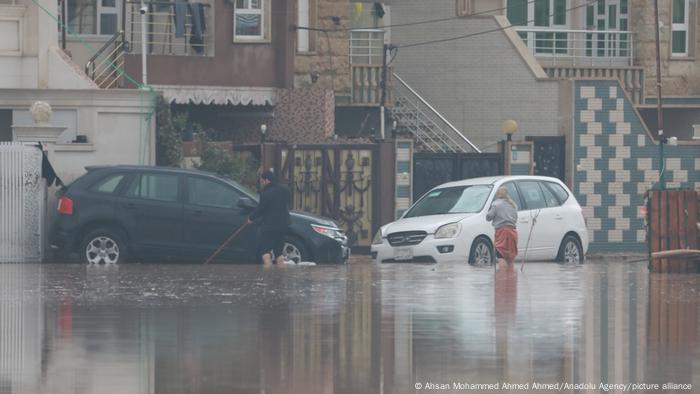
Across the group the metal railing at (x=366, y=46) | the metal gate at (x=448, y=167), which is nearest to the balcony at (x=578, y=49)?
the metal railing at (x=366, y=46)

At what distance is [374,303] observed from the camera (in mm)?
17062

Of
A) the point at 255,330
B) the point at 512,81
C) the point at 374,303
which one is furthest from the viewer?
the point at 512,81

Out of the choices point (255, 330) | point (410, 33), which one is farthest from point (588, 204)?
point (255, 330)

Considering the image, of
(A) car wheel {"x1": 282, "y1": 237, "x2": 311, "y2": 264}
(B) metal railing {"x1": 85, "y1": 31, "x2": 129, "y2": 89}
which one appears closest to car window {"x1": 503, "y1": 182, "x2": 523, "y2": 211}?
(A) car wheel {"x1": 282, "y1": 237, "x2": 311, "y2": 264}

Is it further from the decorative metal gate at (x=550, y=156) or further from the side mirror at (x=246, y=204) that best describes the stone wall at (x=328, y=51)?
the side mirror at (x=246, y=204)

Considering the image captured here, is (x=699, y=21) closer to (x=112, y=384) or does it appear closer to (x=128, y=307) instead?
(x=128, y=307)

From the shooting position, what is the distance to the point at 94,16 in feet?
107

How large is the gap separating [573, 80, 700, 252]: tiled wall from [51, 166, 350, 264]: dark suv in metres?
10.5

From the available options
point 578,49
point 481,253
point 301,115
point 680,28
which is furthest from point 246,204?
point 680,28

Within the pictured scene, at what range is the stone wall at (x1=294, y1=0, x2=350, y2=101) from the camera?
3394cm

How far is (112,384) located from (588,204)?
22.8m

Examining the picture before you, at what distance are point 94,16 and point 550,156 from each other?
965 cm

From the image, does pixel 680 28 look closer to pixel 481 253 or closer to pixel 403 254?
pixel 481 253

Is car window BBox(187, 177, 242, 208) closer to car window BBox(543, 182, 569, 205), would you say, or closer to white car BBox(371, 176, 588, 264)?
white car BBox(371, 176, 588, 264)
